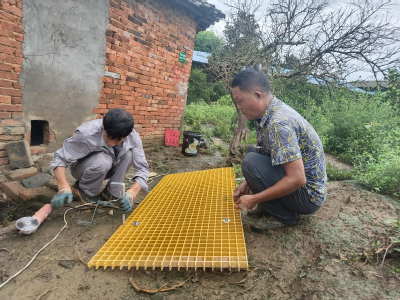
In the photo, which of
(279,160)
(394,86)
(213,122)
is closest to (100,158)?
(279,160)

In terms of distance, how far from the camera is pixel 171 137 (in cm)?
559

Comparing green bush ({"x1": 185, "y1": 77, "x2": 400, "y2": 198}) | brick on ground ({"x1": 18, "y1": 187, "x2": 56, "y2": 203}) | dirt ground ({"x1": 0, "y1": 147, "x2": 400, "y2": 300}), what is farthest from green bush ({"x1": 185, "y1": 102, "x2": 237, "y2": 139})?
dirt ground ({"x1": 0, "y1": 147, "x2": 400, "y2": 300})

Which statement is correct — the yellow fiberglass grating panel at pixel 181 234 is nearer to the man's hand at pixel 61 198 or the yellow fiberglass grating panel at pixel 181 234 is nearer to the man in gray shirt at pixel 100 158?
the man in gray shirt at pixel 100 158

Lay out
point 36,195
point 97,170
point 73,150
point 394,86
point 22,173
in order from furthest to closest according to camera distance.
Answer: point 394,86 < point 22,173 < point 36,195 < point 97,170 < point 73,150

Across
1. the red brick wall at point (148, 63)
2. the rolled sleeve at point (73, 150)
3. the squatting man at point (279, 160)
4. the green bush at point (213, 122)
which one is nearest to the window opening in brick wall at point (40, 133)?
the red brick wall at point (148, 63)

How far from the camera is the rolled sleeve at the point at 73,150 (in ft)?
7.23

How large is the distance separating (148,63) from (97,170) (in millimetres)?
2967

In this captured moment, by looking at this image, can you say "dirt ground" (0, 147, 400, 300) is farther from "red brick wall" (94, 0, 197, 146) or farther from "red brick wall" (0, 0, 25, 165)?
"red brick wall" (94, 0, 197, 146)

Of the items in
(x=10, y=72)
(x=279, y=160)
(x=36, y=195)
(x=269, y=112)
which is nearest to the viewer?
(x=279, y=160)

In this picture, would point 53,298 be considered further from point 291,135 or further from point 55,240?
point 291,135

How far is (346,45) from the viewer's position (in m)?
5.15

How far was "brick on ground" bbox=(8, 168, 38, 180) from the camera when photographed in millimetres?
2941

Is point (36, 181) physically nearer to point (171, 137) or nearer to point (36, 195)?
point (36, 195)

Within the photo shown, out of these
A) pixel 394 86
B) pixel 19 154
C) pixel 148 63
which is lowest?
pixel 19 154
